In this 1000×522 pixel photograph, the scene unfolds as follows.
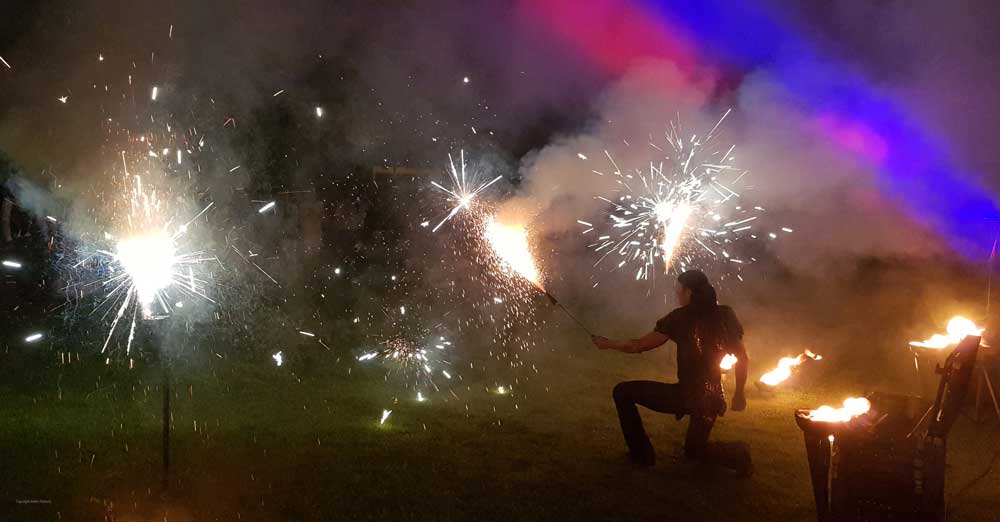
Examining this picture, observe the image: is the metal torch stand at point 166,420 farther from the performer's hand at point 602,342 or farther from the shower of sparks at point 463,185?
the shower of sparks at point 463,185

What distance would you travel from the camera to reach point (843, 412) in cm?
408

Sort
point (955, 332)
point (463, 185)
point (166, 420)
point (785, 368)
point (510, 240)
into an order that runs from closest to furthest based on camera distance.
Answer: point (166, 420) → point (955, 332) → point (785, 368) → point (510, 240) → point (463, 185)

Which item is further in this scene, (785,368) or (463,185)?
(463,185)

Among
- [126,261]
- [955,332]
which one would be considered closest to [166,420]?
[126,261]

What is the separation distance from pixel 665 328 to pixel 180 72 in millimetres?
6578

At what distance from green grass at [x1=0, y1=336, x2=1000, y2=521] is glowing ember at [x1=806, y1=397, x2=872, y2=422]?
0.90m

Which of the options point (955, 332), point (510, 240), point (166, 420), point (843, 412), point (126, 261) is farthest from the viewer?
point (510, 240)

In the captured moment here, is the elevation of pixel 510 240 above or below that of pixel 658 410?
above

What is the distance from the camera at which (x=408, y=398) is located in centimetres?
758

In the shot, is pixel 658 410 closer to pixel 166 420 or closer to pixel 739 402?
pixel 739 402

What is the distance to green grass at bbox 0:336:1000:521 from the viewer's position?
4.45m

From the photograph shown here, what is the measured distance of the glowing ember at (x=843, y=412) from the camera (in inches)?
154

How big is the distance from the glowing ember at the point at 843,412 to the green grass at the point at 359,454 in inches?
35.5

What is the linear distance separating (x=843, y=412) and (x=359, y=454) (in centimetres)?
350
